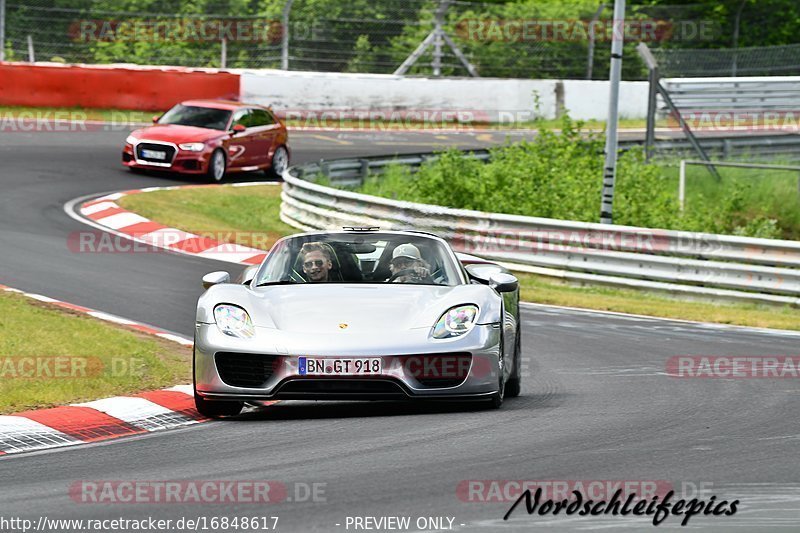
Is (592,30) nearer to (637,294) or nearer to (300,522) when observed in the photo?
(637,294)

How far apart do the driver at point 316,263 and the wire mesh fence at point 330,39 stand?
23.9 m

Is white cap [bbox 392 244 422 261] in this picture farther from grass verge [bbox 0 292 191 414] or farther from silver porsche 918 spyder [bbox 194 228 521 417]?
grass verge [bbox 0 292 191 414]

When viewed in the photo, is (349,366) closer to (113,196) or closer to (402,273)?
(402,273)

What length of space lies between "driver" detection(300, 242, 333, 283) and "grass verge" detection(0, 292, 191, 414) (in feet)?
4.28

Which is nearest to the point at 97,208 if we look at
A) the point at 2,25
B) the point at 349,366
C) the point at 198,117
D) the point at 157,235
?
the point at 157,235

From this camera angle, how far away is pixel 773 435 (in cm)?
804

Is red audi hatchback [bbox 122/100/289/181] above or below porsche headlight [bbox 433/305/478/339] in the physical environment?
below

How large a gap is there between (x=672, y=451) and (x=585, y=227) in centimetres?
1172

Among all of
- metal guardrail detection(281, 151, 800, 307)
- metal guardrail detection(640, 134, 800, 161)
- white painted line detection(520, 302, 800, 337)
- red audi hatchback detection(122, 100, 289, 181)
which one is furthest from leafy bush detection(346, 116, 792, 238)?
white painted line detection(520, 302, 800, 337)

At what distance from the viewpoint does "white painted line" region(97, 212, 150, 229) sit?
21109 millimetres

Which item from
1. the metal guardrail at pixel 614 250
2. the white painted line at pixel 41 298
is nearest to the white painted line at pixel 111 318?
the white painted line at pixel 41 298

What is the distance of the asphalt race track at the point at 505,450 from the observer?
6.01 metres

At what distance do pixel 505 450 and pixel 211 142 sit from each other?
64.7 feet

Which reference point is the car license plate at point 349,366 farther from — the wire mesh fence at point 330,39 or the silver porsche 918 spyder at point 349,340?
the wire mesh fence at point 330,39
